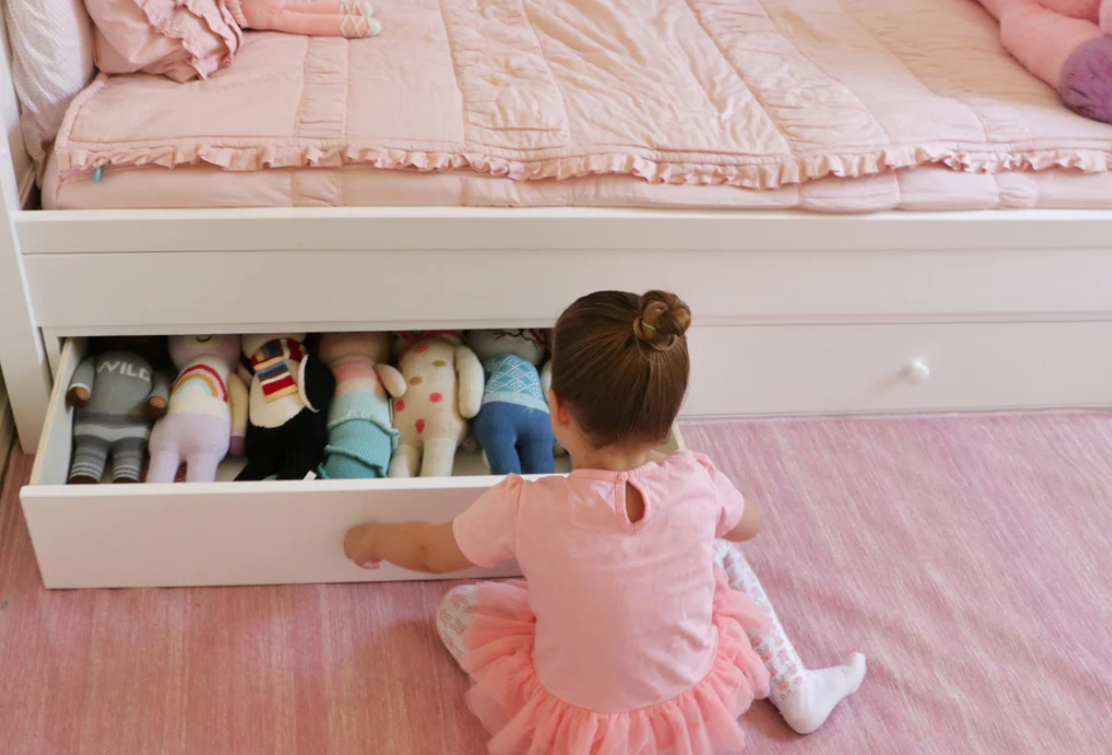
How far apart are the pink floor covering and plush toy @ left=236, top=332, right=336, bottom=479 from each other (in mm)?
184

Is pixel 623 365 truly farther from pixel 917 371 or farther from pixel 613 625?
pixel 917 371

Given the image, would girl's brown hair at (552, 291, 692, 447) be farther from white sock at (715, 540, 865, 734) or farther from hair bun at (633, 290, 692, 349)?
white sock at (715, 540, 865, 734)

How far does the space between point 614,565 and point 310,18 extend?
113 centimetres

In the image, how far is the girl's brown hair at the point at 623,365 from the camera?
3.51 feet

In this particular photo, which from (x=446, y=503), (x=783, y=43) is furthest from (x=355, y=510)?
(x=783, y=43)

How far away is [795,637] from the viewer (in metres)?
1.50

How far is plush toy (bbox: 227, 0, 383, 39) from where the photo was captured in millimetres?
1761

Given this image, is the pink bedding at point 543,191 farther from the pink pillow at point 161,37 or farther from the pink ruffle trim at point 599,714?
the pink ruffle trim at point 599,714

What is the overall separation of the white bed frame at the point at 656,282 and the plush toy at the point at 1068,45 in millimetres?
201

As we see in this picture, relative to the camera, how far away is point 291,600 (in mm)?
1489

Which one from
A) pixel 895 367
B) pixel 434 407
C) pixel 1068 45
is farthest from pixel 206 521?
pixel 1068 45

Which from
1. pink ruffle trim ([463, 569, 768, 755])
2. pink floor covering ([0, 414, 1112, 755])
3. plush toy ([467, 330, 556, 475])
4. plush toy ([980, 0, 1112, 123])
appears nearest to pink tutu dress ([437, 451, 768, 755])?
pink ruffle trim ([463, 569, 768, 755])

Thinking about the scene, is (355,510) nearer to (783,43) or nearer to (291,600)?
(291,600)

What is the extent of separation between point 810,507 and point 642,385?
75 cm
